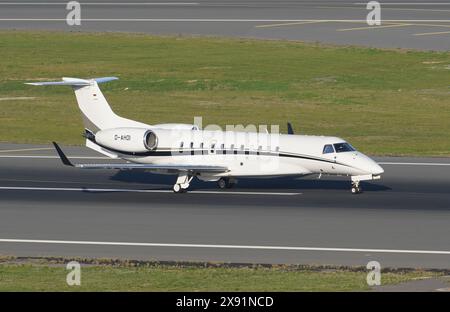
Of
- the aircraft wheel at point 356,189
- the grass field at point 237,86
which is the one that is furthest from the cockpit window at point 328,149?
the grass field at point 237,86

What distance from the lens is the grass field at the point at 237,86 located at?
58062 millimetres

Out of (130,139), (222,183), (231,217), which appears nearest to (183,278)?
(231,217)

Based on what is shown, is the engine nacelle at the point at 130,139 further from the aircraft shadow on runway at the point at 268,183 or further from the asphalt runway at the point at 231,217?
the aircraft shadow on runway at the point at 268,183

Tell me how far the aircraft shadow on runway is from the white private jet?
4.14ft

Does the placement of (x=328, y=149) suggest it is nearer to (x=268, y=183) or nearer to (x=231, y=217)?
(x=268, y=183)

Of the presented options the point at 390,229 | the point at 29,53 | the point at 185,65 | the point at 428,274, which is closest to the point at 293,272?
the point at 428,274

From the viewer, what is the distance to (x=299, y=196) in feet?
135

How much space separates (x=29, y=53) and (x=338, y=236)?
43.9m

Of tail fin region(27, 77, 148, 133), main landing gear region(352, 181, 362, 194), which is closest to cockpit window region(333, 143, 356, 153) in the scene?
main landing gear region(352, 181, 362, 194)

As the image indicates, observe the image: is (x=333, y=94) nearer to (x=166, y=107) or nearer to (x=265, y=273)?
(x=166, y=107)

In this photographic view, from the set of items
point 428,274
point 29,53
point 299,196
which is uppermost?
point 29,53

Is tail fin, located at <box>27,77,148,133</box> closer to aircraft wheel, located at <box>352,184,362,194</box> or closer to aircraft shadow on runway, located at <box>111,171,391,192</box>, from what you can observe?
aircraft shadow on runway, located at <box>111,171,391,192</box>

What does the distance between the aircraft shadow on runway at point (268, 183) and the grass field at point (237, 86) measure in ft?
24.0

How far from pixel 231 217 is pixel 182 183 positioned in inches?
207
